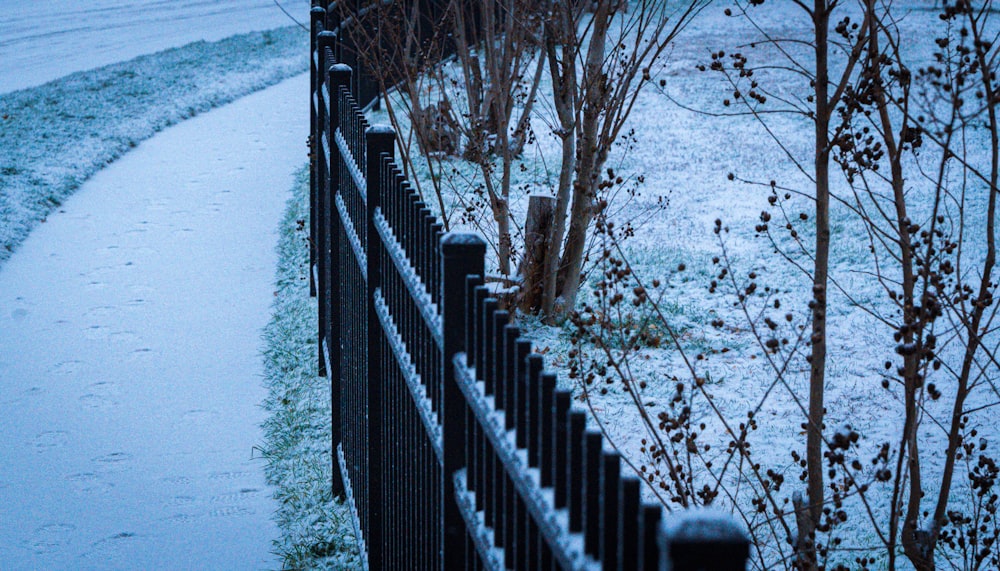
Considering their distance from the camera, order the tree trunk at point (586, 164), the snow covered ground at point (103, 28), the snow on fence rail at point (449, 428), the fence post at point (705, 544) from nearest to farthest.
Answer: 1. the fence post at point (705, 544)
2. the snow on fence rail at point (449, 428)
3. the tree trunk at point (586, 164)
4. the snow covered ground at point (103, 28)

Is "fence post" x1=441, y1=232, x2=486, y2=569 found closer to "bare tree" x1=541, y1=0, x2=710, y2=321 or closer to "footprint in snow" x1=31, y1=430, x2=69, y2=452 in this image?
"bare tree" x1=541, y1=0, x2=710, y2=321

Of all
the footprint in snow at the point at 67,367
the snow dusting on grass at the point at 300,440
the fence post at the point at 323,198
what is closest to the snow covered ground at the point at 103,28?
the snow dusting on grass at the point at 300,440

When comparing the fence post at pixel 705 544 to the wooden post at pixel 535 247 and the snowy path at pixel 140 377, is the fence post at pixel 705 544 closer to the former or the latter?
the snowy path at pixel 140 377

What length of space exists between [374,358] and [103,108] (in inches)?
480

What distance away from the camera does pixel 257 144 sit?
13234 mm

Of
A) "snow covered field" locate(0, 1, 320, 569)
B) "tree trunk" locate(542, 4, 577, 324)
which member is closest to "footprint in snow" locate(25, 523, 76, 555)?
"snow covered field" locate(0, 1, 320, 569)

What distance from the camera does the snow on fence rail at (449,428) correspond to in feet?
4.97

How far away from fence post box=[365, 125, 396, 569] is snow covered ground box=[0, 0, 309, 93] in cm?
1519

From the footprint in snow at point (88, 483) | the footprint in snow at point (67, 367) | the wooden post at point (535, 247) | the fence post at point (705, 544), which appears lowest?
the footprint in snow at point (88, 483)

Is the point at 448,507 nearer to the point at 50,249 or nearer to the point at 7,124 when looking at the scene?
the point at 50,249

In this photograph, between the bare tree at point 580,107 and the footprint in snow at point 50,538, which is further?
the bare tree at point 580,107

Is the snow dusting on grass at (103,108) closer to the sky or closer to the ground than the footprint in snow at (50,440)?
closer to the sky

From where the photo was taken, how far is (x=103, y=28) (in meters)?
25.4

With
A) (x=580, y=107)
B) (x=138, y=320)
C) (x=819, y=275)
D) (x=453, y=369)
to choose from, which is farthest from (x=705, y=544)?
(x=138, y=320)
